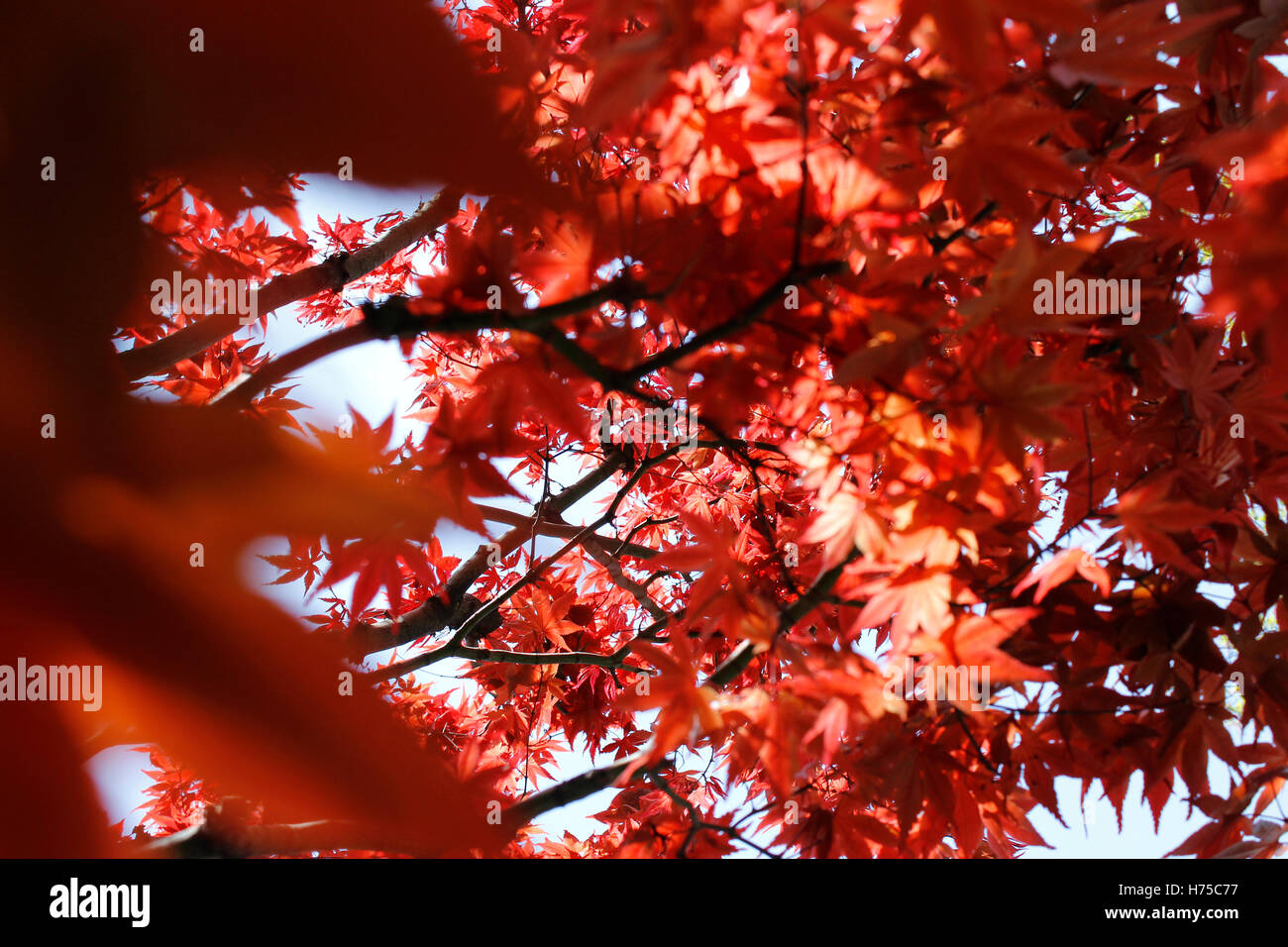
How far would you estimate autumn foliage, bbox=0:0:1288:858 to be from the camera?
86 cm

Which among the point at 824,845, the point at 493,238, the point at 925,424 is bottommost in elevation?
the point at 824,845

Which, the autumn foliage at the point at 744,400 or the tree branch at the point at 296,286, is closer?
the autumn foliage at the point at 744,400

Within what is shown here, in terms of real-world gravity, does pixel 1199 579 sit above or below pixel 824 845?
above

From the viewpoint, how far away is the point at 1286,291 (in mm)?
704

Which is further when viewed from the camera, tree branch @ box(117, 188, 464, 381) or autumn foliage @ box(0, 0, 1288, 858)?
tree branch @ box(117, 188, 464, 381)

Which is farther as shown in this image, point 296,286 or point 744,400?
point 296,286

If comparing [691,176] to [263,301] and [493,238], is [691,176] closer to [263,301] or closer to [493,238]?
[493,238]

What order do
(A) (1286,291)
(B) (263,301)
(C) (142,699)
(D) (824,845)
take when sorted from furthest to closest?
(B) (263,301)
(D) (824,845)
(C) (142,699)
(A) (1286,291)

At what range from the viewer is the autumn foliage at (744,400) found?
863 millimetres

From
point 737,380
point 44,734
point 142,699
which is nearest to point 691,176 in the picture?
point 737,380

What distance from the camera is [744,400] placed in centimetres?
104

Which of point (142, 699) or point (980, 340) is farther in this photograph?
point (142, 699)

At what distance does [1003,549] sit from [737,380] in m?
0.63

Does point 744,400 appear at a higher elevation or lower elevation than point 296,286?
lower
